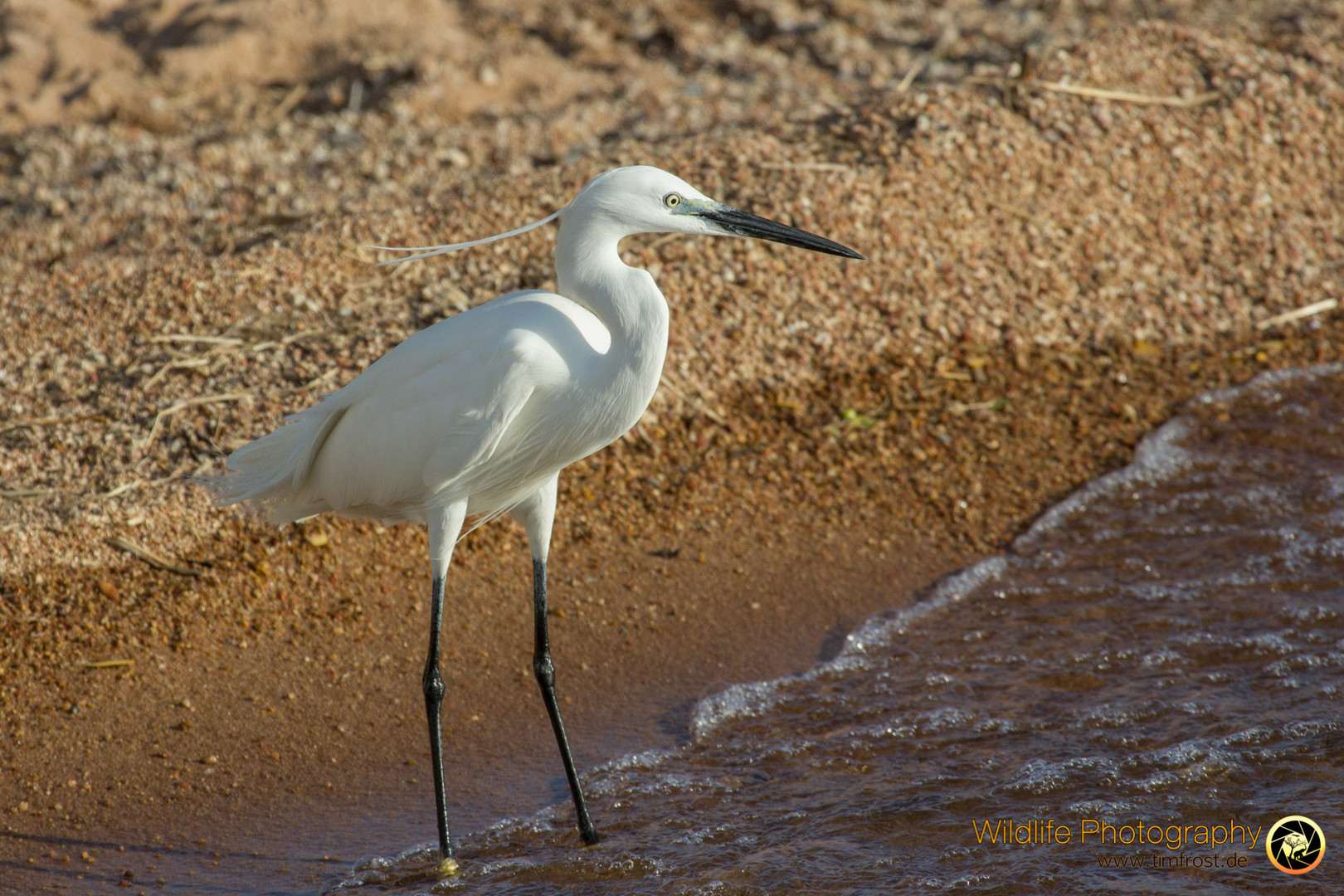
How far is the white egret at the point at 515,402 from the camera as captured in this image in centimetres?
337

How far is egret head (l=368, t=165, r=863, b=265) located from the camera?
134 inches

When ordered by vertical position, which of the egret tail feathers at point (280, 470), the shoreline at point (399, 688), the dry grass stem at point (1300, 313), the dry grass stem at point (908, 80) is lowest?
the shoreline at point (399, 688)

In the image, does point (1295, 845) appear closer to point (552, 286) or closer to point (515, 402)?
point (515, 402)

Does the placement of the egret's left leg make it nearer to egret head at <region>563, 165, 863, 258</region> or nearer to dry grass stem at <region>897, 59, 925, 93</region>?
egret head at <region>563, 165, 863, 258</region>

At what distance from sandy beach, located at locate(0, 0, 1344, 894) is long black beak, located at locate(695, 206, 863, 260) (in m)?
1.61

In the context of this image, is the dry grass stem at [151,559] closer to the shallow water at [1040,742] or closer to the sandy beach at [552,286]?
the sandy beach at [552,286]

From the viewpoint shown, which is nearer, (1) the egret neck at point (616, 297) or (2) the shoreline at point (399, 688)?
(1) the egret neck at point (616, 297)

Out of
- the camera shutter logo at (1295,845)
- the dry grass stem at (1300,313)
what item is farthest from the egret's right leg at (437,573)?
the dry grass stem at (1300,313)

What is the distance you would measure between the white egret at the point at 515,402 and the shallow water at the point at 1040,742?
0.30 meters

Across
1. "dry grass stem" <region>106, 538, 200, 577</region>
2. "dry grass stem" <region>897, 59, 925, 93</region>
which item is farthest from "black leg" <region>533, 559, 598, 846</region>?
"dry grass stem" <region>897, 59, 925, 93</region>

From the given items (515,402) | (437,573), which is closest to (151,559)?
(437,573)

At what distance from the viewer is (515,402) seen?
11.1 feet

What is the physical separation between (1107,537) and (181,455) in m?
3.70

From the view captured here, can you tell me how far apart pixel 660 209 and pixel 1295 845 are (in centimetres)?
245
